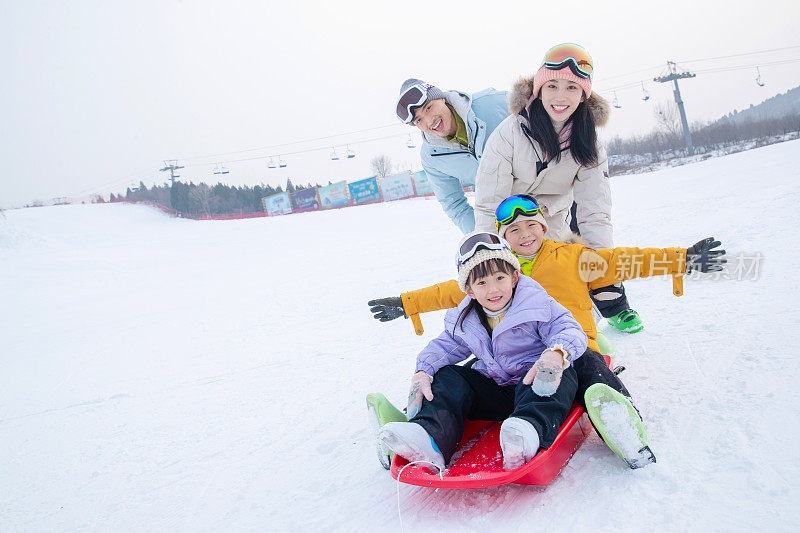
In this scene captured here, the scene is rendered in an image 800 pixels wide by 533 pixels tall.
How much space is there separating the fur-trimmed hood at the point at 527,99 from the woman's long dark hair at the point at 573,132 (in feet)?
0.21

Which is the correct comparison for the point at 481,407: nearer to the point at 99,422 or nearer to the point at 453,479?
the point at 453,479

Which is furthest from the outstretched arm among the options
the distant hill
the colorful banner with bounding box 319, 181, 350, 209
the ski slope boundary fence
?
the distant hill

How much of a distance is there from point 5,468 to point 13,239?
15942 mm

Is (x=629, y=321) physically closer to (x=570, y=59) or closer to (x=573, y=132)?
(x=573, y=132)

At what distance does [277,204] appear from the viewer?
30.2m

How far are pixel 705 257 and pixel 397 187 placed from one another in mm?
26786

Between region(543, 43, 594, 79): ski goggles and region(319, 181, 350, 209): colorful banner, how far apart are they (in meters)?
26.6

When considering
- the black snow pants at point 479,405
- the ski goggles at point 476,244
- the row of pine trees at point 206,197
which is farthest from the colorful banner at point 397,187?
the black snow pants at point 479,405

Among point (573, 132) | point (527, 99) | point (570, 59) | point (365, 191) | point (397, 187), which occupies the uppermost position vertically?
point (365, 191)

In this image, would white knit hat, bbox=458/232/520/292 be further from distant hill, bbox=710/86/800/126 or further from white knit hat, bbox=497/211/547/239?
distant hill, bbox=710/86/800/126

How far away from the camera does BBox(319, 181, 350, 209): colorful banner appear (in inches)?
1133

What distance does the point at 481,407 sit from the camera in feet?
6.84

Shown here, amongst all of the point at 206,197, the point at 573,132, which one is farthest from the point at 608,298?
the point at 206,197

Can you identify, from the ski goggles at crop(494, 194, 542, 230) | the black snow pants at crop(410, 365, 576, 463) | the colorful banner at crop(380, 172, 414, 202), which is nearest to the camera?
the black snow pants at crop(410, 365, 576, 463)
